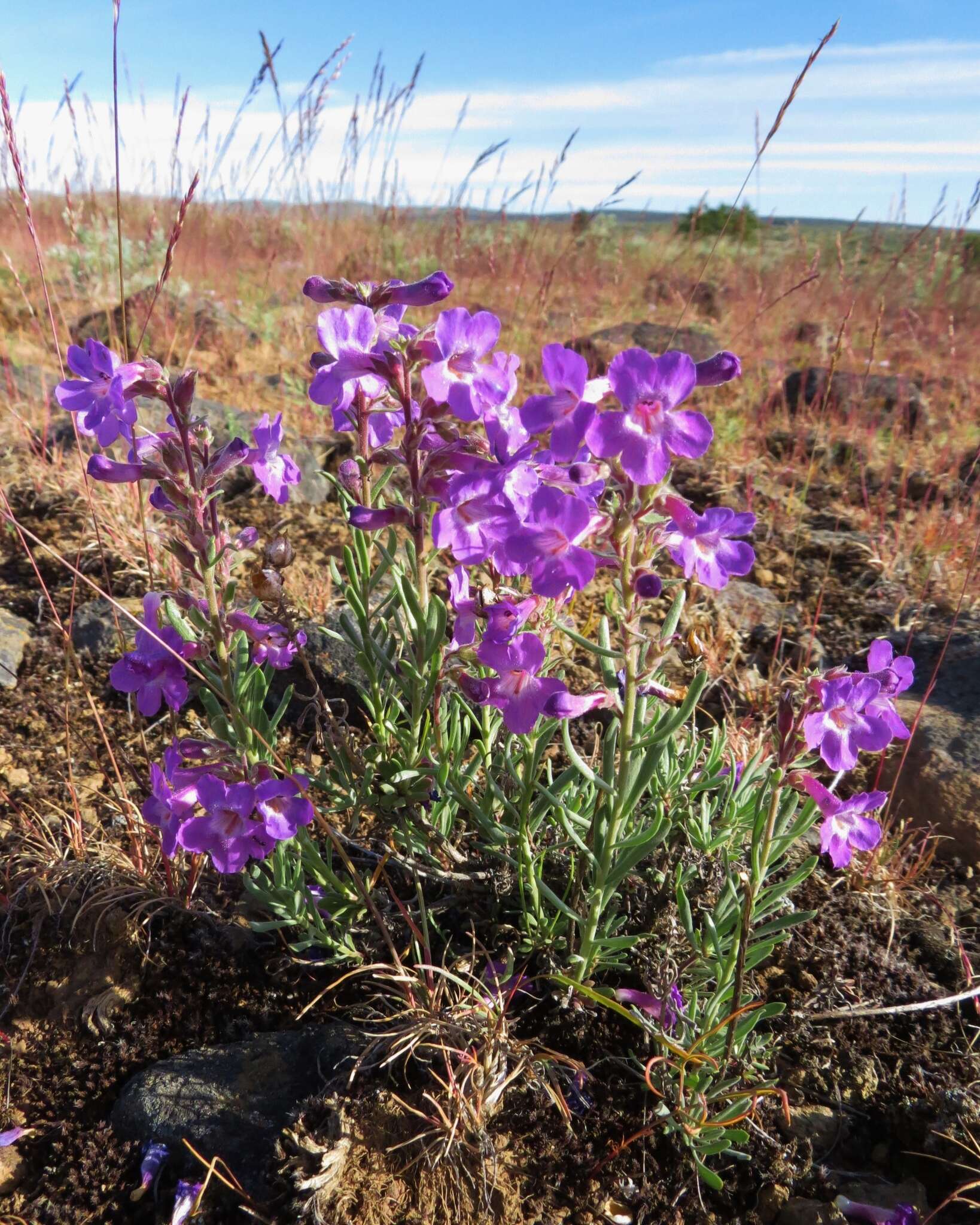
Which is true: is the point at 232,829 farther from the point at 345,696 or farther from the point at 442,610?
the point at 345,696

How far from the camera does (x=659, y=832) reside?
5.49 ft

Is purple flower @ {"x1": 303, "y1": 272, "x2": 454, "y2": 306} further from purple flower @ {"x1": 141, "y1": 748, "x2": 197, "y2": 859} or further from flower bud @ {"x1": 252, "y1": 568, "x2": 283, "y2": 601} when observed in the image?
purple flower @ {"x1": 141, "y1": 748, "x2": 197, "y2": 859}

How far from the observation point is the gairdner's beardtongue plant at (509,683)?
1.41 meters

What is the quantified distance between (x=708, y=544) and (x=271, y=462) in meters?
1.03

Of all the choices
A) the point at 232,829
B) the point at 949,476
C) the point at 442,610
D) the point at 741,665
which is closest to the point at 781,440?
the point at 949,476

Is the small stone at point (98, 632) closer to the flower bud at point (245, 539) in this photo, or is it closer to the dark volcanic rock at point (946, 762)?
the flower bud at point (245, 539)

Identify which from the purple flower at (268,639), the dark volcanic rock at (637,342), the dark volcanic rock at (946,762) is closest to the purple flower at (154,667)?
the purple flower at (268,639)

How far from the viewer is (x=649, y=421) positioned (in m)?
1.31

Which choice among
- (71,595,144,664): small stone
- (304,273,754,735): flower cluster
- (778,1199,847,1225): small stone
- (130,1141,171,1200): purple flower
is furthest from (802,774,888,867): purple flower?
(71,595,144,664): small stone

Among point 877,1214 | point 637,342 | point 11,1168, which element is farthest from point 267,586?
point 637,342

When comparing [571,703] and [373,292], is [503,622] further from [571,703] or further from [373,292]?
[373,292]

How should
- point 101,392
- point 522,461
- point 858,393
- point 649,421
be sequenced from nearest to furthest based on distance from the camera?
point 649,421, point 522,461, point 101,392, point 858,393

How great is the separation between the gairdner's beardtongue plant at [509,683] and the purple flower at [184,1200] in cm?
52

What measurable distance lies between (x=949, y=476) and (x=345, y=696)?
419 centimetres
